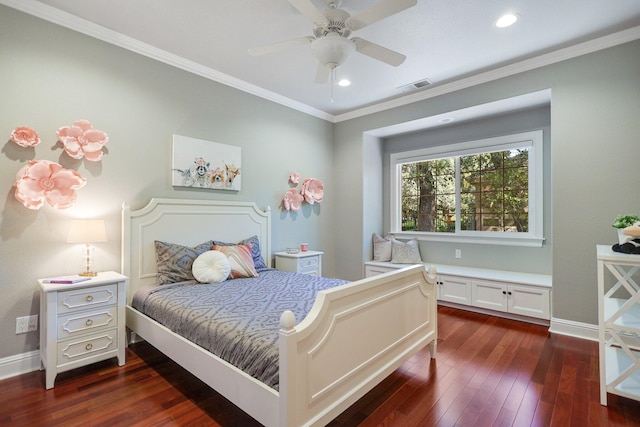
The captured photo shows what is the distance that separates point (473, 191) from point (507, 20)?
7.54 ft

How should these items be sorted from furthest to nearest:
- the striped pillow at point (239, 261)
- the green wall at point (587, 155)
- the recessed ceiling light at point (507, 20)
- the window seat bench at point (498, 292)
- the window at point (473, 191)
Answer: the window at point (473, 191) < the window seat bench at point (498, 292) < the striped pillow at point (239, 261) < the green wall at point (587, 155) < the recessed ceiling light at point (507, 20)

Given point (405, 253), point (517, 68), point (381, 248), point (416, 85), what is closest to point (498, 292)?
point (405, 253)

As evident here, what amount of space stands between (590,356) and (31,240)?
4543 millimetres

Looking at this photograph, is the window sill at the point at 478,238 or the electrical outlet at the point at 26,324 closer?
the electrical outlet at the point at 26,324

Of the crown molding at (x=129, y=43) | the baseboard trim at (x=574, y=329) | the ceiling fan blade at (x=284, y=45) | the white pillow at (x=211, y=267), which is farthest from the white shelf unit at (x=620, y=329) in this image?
the crown molding at (x=129, y=43)

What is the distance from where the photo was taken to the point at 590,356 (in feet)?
8.43

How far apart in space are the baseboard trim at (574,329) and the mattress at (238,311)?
2.21m

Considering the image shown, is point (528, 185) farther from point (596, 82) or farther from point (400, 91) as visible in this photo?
point (400, 91)

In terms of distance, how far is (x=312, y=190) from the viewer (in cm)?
450

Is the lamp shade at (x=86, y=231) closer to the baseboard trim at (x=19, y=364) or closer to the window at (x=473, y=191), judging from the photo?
the baseboard trim at (x=19, y=364)

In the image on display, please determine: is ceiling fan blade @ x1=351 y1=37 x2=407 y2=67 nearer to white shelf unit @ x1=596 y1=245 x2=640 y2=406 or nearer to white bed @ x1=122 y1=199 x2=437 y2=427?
white bed @ x1=122 y1=199 x2=437 y2=427

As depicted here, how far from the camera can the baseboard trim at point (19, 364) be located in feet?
7.44

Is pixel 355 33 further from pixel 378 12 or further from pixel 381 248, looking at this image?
pixel 381 248

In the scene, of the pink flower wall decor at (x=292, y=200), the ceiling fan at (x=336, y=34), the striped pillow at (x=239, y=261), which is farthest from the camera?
the pink flower wall decor at (x=292, y=200)
